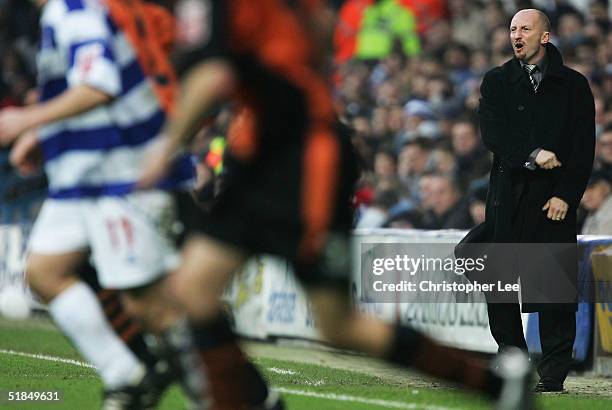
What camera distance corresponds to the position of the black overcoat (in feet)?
28.9

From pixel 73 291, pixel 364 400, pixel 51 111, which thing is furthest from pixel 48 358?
pixel 51 111

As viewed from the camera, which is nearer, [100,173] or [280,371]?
[100,173]

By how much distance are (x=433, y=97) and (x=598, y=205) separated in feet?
15.3

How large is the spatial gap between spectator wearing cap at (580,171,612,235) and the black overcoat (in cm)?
238

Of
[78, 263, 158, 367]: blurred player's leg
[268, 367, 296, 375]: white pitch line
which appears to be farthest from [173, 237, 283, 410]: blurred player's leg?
[268, 367, 296, 375]: white pitch line

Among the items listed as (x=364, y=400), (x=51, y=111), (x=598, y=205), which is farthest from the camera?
(x=598, y=205)

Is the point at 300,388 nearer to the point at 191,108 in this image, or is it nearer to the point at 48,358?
the point at 48,358

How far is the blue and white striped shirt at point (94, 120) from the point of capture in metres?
6.30

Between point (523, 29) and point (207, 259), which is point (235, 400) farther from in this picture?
point (523, 29)

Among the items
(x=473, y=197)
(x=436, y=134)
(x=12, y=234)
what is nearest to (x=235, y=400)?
(x=473, y=197)

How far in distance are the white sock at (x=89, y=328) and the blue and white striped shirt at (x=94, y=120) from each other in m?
0.49

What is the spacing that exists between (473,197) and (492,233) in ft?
11.4

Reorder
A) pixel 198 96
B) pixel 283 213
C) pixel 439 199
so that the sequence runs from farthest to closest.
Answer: pixel 439 199, pixel 283 213, pixel 198 96

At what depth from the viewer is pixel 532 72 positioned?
893 cm
